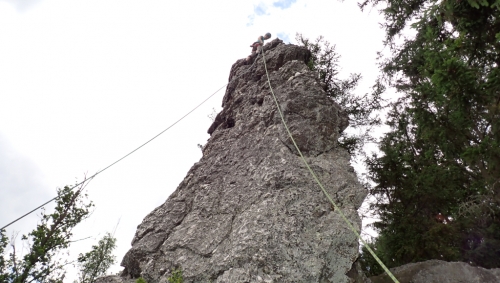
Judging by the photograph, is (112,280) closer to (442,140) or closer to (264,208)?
(264,208)

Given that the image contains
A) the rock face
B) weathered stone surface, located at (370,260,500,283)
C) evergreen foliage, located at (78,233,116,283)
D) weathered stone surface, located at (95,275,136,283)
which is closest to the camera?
the rock face

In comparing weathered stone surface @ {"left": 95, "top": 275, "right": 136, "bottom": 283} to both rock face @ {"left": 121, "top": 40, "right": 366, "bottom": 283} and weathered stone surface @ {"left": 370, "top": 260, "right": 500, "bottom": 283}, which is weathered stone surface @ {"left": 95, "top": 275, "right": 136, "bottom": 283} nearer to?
rock face @ {"left": 121, "top": 40, "right": 366, "bottom": 283}

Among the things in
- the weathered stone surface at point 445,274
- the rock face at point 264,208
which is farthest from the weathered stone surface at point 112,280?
the weathered stone surface at point 445,274

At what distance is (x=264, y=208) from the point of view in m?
5.63

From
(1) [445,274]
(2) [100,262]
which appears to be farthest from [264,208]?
(2) [100,262]

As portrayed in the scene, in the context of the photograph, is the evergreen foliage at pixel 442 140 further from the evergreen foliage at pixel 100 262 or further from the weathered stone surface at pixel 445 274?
the evergreen foliage at pixel 100 262

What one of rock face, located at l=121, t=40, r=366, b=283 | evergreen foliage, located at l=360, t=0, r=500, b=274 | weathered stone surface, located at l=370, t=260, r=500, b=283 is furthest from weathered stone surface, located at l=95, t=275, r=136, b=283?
evergreen foliage, located at l=360, t=0, r=500, b=274

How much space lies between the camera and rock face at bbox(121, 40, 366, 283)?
496cm

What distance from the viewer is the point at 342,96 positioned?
42.0 feet

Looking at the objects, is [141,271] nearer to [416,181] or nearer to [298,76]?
[298,76]

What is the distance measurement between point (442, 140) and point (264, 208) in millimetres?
4761

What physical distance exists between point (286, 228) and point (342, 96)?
8.83 metres

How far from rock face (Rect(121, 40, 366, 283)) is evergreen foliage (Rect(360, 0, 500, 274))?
239 cm

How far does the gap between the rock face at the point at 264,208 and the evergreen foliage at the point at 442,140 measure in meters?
2.39
